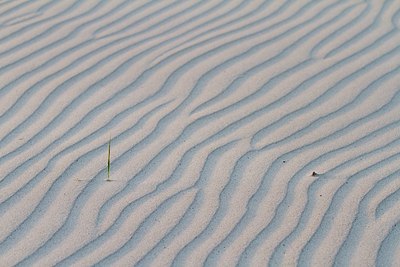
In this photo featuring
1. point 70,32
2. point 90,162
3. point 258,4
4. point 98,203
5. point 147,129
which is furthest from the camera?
point 258,4

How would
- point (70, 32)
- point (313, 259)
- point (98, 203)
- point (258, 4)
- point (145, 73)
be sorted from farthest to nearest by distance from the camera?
point (258, 4) < point (70, 32) < point (145, 73) < point (98, 203) < point (313, 259)

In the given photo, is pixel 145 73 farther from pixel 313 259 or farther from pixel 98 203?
pixel 313 259

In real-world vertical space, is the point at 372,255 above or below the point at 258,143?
below

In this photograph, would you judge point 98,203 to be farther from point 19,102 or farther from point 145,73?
point 145,73

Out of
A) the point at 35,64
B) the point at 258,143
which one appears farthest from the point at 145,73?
the point at 258,143

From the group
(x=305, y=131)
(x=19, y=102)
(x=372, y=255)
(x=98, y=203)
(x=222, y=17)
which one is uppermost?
(x=222, y=17)

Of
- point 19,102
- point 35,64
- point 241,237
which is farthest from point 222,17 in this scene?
point 241,237

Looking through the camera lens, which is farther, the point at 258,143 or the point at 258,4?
the point at 258,4
